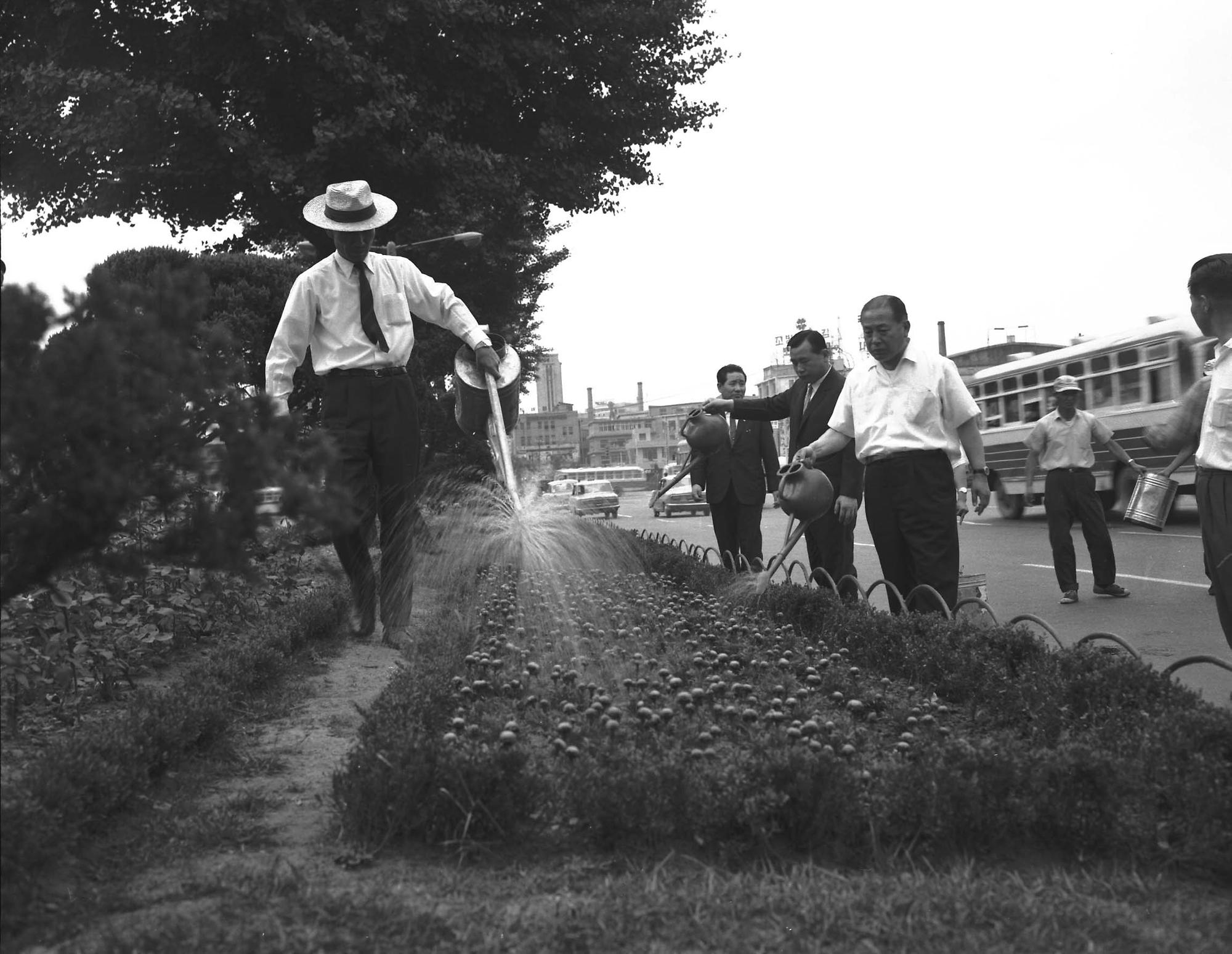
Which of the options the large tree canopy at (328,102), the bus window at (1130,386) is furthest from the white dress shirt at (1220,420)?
the bus window at (1130,386)

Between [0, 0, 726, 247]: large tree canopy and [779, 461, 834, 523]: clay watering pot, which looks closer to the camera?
[779, 461, 834, 523]: clay watering pot

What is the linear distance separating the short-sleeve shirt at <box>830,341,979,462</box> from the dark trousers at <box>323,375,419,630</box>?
2252 mm

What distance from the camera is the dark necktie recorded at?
6.30 metres

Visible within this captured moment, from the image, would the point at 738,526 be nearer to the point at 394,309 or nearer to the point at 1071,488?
→ the point at 1071,488

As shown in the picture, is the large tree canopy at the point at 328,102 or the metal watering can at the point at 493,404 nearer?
the metal watering can at the point at 493,404

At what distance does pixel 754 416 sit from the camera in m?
8.62

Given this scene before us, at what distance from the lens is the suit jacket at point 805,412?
26.3 feet

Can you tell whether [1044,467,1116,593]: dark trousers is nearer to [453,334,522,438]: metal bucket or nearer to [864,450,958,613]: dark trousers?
[864,450,958,613]: dark trousers

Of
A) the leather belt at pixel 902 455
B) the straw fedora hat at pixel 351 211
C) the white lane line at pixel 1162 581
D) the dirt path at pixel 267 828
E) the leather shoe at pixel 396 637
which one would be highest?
the straw fedora hat at pixel 351 211

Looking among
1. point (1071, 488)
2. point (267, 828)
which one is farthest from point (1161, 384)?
point (267, 828)

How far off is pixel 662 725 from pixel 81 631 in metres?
2.66

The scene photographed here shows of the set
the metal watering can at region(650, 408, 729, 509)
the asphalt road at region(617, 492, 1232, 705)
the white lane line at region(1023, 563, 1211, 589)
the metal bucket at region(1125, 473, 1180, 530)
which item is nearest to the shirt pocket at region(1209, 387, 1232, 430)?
the asphalt road at region(617, 492, 1232, 705)

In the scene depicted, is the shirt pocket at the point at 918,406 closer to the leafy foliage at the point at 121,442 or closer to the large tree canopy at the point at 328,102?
the leafy foliage at the point at 121,442

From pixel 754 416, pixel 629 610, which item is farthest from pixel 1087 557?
pixel 629 610
